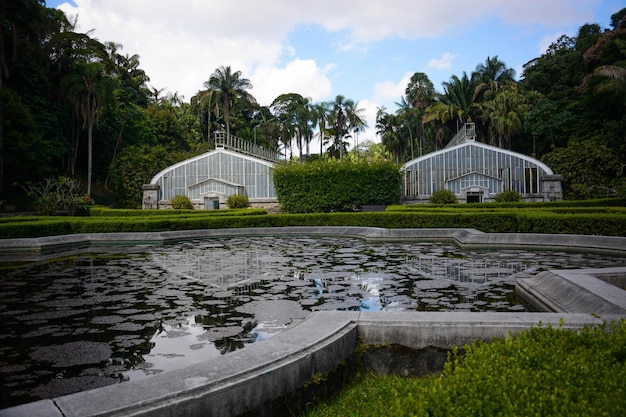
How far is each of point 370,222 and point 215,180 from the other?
17.9 m

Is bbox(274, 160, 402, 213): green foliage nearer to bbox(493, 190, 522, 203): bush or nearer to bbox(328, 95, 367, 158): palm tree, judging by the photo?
bbox(493, 190, 522, 203): bush

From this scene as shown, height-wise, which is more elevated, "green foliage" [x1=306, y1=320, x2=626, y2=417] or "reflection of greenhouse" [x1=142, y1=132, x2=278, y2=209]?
"reflection of greenhouse" [x1=142, y1=132, x2=278, y2=209]

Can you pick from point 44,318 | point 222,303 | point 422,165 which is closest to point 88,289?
point 44,318

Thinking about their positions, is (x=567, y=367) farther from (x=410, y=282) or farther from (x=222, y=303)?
(x=410, y=282)

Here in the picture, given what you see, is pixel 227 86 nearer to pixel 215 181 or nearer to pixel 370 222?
pixel 215 181

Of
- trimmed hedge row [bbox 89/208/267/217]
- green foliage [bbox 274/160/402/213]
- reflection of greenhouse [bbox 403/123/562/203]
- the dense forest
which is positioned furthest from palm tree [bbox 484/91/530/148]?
trimmed hedge row [bbox 89/208/267/217]

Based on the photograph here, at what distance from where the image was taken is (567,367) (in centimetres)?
277

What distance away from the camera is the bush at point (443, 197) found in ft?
110

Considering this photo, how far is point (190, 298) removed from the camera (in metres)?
7.62

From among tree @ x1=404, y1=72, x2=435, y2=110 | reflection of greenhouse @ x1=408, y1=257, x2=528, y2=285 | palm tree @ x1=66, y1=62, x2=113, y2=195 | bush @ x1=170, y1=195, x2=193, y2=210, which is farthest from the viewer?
tree @ x1=404, y1=72, x2=435, y2=110

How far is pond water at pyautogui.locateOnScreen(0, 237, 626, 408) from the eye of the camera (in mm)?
4771

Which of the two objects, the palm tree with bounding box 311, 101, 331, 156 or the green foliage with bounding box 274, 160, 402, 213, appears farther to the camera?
the palm tree with bounding box 311, 101, 331, 156

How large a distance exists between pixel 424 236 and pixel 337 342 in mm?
13526

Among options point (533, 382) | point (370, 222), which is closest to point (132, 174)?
point (370, 222)
